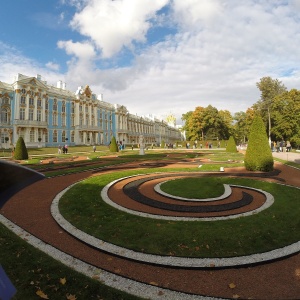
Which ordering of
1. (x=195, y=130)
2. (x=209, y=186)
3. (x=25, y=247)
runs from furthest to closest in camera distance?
(x=195, y=130) < (x=209, y=186) < (x=25, y=247)

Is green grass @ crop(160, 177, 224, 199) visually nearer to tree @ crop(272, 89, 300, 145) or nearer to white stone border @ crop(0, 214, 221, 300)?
white stone border @ crop(0, 214, 221, 300)

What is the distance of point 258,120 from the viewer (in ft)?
56.6

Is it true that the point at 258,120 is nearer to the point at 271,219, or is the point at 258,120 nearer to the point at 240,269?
the point at 271,219

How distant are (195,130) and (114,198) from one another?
62175 mm

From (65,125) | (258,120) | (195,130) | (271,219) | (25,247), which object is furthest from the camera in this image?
(195,130)

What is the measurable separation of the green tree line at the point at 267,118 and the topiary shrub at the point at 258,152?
29.7 m

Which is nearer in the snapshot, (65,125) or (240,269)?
(240,269)

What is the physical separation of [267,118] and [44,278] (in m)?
59.6

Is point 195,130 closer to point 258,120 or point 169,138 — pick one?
point 258,120

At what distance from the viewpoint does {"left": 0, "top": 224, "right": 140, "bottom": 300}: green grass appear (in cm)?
397

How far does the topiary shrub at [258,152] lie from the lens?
53.8 feet

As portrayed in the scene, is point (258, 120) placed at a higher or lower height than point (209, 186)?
higher

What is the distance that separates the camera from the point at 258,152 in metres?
16.6

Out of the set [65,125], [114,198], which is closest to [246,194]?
[114,198]
